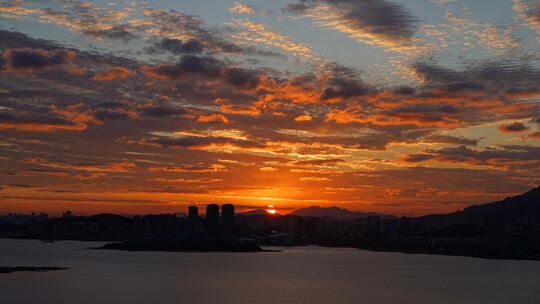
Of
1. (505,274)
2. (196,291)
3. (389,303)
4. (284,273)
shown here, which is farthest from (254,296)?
(505,274)

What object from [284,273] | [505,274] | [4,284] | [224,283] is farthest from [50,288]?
[505,274]

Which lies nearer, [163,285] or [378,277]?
[163,285]

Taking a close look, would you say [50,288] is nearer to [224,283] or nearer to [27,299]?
[27,299]

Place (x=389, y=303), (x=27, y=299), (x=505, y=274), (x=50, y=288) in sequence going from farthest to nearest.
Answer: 1. (x=505, y=274)
2. (x=50, y=288)
3. (x=389, y=303)
4. (x=27, y=299)

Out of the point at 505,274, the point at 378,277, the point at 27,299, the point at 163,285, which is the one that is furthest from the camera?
the point at 505,274

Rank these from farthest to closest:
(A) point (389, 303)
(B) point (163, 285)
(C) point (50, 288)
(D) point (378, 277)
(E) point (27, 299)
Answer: (D) point (378, 277) < (B) point (163, 285) < (C) point (50, 288) < (A) point (389, 303) < (E) point (27, 299)

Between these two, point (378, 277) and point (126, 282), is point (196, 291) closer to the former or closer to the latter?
point (126, 282)

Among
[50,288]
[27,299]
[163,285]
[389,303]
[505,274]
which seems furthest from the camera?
[505,274]

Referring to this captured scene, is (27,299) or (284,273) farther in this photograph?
(284,273)
